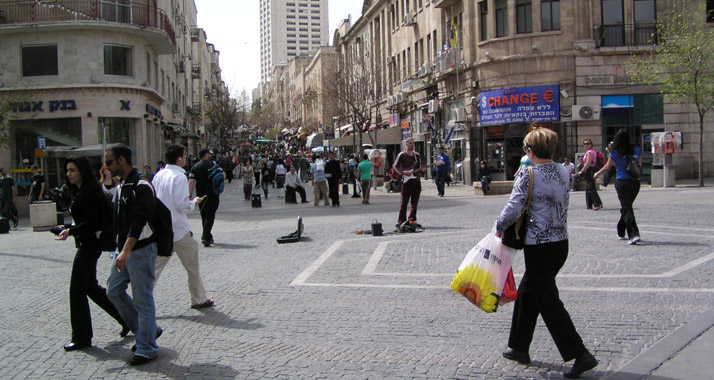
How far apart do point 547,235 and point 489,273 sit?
1.63 ft

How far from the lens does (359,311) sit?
7.09m

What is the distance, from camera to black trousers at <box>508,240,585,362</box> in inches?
187

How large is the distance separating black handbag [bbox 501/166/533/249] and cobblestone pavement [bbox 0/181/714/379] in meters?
0.97

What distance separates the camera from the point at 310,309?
7281mm

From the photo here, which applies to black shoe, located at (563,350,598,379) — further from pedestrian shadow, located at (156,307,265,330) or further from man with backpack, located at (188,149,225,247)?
man with backpack, located at (188,149,225,247)

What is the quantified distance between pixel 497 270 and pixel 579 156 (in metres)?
22.2

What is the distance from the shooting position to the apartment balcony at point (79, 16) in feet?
93.3

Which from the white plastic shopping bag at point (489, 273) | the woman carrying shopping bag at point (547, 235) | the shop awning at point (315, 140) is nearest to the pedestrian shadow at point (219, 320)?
the white plastic shopping bag at point (489, 273)

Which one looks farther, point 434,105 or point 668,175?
point 434,105

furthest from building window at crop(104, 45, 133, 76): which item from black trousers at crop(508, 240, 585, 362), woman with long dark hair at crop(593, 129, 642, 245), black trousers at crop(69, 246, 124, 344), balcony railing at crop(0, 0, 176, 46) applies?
black trousers at crop(508, 240, 585, 362)

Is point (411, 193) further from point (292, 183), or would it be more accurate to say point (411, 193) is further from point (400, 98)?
point (400, 98)

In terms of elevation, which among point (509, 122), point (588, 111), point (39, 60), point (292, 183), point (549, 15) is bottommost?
point (292, 183)

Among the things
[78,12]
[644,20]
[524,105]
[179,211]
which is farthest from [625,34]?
[179,211]

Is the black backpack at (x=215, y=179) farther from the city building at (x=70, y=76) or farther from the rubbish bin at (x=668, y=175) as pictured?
the rubbish bin at (x=668, y=175)
